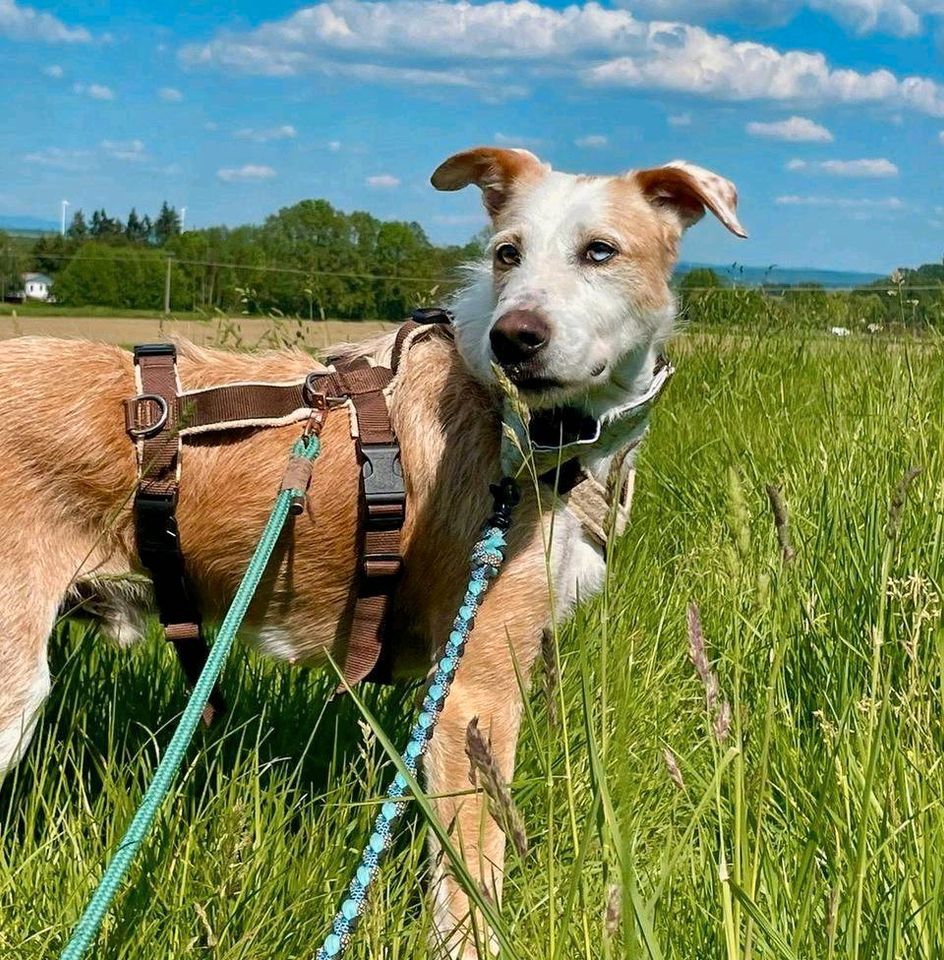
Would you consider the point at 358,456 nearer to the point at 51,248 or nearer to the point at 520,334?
the point at 520,334

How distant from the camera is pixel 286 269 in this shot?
18641 millimetres

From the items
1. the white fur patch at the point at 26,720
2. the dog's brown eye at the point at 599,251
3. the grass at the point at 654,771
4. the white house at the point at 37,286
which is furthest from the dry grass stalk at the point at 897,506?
the white house at the point at 37,286

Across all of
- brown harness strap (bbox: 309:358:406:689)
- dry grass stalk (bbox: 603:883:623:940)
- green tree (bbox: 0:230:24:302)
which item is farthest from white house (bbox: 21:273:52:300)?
dry grass stalk (bbox: 603:883:623:940)

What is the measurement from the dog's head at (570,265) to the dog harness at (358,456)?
15 cm

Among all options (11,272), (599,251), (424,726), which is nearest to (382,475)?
(599,251)

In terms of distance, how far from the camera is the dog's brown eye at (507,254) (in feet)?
9.57

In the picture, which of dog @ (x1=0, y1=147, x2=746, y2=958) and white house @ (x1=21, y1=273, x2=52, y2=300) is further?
white house @ (x1=21, y1=273, x2=52, y2=300)

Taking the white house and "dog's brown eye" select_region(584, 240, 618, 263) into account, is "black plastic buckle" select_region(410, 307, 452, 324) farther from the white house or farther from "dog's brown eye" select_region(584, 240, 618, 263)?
the white house

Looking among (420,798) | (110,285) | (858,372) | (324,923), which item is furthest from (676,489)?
(110,285)

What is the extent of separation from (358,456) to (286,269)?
16616mm

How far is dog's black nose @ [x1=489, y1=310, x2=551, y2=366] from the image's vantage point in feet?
8.35

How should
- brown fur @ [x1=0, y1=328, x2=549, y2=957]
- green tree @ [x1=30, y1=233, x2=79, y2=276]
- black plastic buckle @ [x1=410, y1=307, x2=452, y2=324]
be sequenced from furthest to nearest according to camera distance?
green tree @ [x1=30, y1=233, x2=79, y2=276] < black plastic buckle @ [x1=410, y1=307, x2=452, y2=324] < brown fur @ [x1=0, y1=328, x2=549, y2=957]

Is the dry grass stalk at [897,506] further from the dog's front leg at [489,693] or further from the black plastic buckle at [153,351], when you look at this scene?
the black plastic buckle at [153,351]

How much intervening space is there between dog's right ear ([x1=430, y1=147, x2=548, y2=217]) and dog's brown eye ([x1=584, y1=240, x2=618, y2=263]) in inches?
16.9
